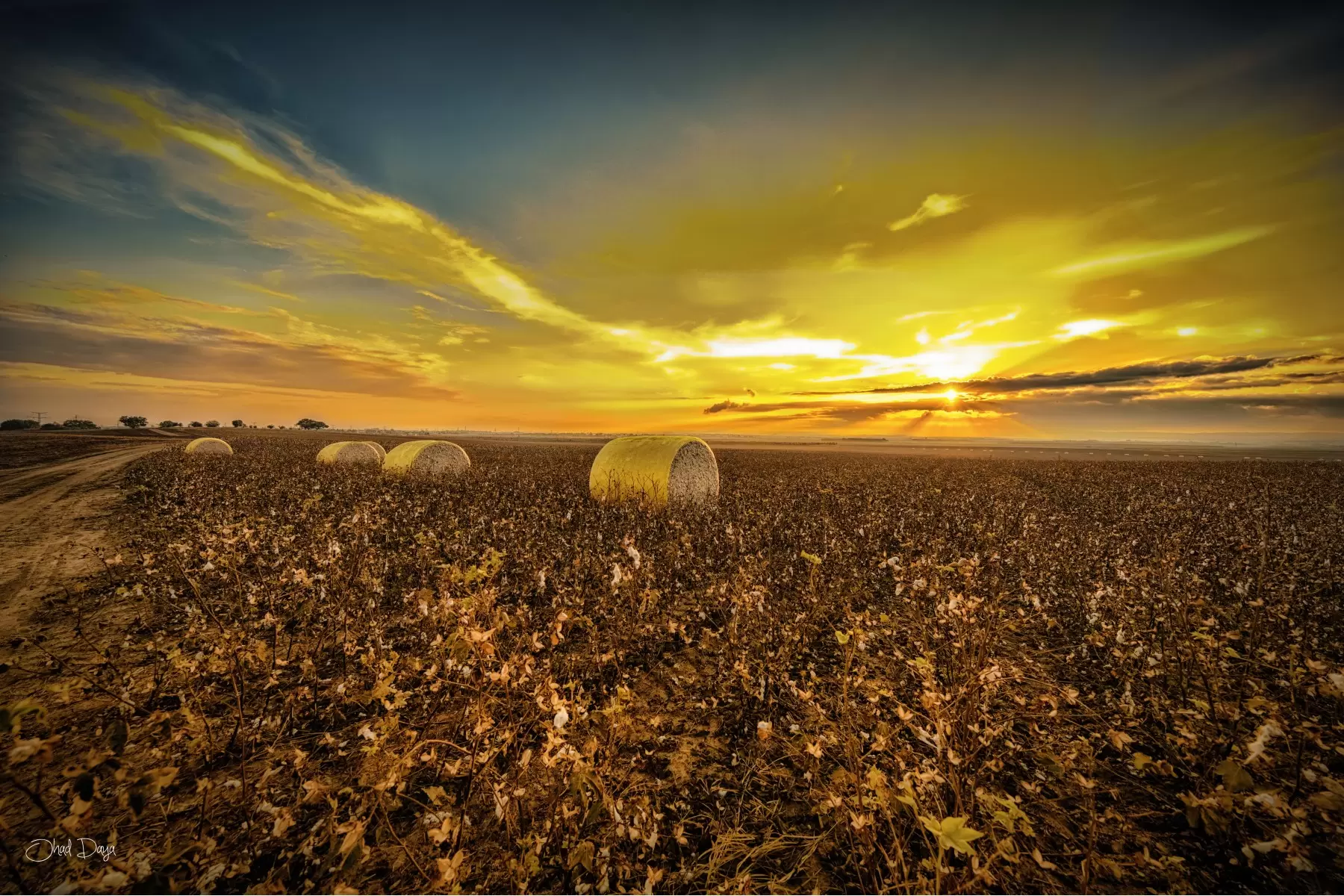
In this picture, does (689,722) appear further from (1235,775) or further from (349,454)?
(349,454)

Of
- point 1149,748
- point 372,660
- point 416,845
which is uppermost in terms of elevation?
point 372,660

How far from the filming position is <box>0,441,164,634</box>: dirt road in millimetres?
6723

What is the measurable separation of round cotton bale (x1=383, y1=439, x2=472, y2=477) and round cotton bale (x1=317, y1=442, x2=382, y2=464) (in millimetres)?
3695

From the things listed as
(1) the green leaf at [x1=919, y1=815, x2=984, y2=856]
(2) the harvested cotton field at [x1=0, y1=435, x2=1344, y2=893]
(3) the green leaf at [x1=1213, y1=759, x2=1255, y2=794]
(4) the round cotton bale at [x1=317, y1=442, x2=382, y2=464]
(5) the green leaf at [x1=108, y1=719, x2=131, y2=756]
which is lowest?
(2) the harvested cotton field at [x1=0, y1=435, x2=1344, y2=893]

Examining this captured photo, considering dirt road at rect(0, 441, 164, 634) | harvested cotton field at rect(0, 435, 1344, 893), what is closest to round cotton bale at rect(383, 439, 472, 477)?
dirt road at rect(0, 441, 164, 634)

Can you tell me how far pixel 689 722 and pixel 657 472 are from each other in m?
7.89

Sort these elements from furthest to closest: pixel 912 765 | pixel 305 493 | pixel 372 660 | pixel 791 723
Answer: pixel 305 493 → pixel 372 660 → pixel 791 723 → pixel 912 765

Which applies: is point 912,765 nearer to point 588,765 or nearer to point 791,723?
point 791,723

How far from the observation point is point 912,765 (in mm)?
3594

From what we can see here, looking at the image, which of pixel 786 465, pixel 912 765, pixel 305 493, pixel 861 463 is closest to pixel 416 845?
pixel 912 765

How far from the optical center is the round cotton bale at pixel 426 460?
16703mm

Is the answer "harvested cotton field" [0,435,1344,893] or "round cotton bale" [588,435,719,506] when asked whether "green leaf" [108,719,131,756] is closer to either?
"harvested cotton field" [0,435,1344,893]

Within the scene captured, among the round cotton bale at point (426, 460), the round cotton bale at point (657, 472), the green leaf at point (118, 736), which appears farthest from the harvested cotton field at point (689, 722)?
the round cotton bale at point (426, 460)

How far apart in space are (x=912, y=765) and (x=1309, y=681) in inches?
196
